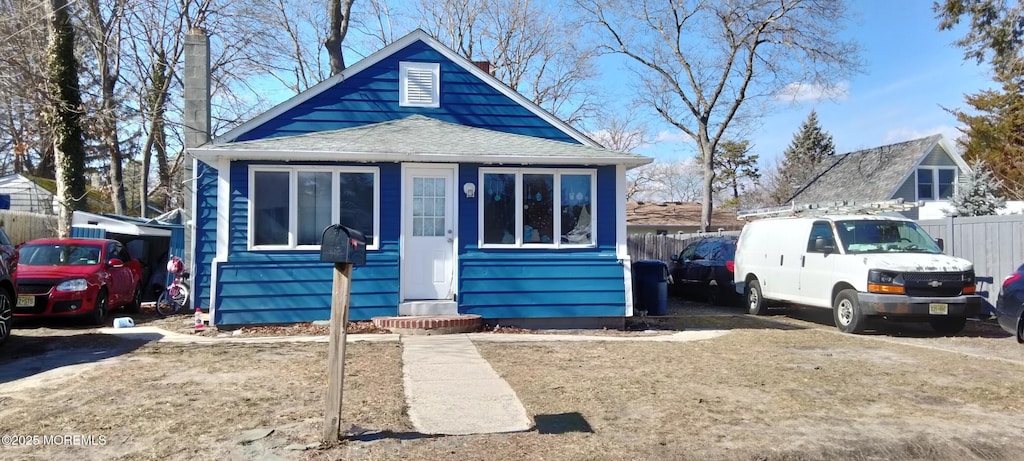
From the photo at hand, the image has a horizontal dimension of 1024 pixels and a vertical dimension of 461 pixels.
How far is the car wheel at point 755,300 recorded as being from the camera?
1352 centimetres

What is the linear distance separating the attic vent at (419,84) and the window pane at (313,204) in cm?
218

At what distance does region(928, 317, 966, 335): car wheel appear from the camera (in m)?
10.6

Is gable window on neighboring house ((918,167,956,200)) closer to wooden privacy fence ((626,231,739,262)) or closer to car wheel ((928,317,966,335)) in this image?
wooden privacy fence ((626,231,739,262))

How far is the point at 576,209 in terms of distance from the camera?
10.9 m

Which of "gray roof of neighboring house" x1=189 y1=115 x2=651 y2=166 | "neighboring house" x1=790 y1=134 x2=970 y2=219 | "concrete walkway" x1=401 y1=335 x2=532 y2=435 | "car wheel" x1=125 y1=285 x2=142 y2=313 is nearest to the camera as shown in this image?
"concrete walkway" x1=401 y1=335 x2=532 y2=435

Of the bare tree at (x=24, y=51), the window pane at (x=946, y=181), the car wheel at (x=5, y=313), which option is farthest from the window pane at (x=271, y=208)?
the window pane at (x=946, y=181)

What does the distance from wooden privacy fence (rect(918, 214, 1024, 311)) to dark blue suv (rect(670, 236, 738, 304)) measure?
13.4 feet

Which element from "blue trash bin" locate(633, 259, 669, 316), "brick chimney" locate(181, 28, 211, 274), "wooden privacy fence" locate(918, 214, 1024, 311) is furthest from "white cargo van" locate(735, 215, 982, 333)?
"brick chimney" locate(181, 28, 211, 274)

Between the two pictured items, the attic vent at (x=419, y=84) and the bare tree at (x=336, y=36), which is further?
the bare tree at (x=336, y=36)

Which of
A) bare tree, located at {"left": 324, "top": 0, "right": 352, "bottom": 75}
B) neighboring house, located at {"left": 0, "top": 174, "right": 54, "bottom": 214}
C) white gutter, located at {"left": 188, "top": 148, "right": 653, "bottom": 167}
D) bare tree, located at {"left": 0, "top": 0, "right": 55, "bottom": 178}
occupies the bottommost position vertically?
white gutter, located at {"left": 188, "top": 148, "right": 653, "bottom": 167}

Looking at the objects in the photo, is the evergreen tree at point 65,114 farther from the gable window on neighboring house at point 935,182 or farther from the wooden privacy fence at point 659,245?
the gable window on neighboring house at point 935,182

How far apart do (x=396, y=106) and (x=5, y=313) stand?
6.18 meters

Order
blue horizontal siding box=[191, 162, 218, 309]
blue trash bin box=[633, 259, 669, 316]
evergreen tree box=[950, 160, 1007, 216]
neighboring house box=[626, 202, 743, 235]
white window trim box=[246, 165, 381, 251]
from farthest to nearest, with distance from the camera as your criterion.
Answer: neighboring house box=[626, 202, 743, 235]
evergreen tree box=[950, 160, 1007, 216]
blue trash bin box=[633, 259, 669, 316]
blue horizontal siding box=[191, 162, 218, 309]
white window trim box=[246, 165, 381, 251]

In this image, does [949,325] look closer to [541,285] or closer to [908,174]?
[541,285]
